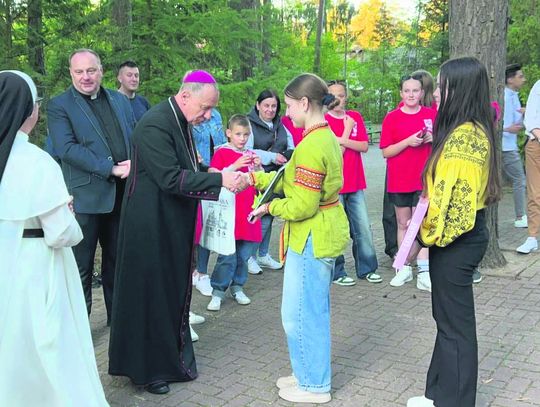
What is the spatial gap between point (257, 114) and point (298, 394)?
369 centimetres

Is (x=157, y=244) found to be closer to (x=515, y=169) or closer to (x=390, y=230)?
(x=390, y=230)

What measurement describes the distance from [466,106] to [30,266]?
2.47 metres

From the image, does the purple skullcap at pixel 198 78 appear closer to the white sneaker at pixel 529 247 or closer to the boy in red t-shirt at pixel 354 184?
the boy in red t-shirt at pixel 354 184

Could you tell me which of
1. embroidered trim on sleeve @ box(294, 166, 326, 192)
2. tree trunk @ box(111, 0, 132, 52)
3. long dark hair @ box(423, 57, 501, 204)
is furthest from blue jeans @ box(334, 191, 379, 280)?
tree trunk @ box(111, 0, 132, 52)

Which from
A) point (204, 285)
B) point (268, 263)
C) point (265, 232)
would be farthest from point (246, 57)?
point (204, 285)

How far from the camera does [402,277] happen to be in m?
6.61

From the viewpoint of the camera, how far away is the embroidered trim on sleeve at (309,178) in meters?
3.65

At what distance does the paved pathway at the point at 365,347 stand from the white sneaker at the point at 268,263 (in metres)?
0.36

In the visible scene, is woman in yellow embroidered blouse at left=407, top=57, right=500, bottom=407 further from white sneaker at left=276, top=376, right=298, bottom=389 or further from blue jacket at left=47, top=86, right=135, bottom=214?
blue jacket at left=47, top=86, right=135, bottom=214

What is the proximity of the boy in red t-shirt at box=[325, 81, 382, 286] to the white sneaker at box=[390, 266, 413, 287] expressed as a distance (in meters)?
0.19

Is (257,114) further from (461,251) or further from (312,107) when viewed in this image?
(461,251)

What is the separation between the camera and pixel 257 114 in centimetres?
692

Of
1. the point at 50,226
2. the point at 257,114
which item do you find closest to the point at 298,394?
the point at 50,226

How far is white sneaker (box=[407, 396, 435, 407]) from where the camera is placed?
379 centimetres
